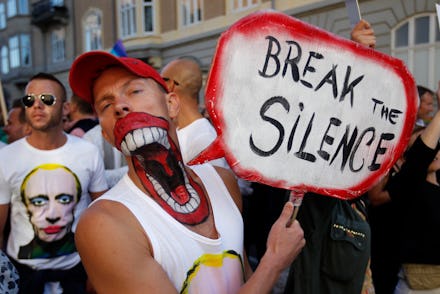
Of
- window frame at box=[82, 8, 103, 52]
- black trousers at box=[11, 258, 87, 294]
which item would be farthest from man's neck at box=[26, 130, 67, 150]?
A: window frame at box=[82, 8, 103, 52]

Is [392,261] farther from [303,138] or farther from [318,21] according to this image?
[318,21]

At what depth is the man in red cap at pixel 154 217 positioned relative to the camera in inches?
47.4

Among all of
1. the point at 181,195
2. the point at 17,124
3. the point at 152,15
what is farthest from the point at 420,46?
the point at 152,15

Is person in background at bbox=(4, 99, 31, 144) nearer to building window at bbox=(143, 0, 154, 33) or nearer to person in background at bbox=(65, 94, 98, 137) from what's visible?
Answer: person in background at bbox=(65, 94, 98, 137)

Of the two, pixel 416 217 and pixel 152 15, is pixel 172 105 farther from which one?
pixel 152 15

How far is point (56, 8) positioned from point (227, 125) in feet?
77.6

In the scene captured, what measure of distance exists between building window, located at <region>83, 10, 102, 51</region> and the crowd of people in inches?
668

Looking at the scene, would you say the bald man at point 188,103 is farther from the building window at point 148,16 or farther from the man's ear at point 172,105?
the building window at point 148,16

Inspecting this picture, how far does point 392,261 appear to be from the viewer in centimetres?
239

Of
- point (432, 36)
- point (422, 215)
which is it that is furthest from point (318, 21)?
point (422, 215)

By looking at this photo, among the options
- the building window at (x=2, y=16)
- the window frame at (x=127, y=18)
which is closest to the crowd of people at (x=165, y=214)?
the window frame at (x=127, y=18)

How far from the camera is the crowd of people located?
4.18 ft

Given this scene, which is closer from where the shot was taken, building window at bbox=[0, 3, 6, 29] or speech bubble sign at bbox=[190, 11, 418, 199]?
speech bubble sign at bbox=[190, 11, 418, 199]

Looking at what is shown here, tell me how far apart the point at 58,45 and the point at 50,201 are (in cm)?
2268
